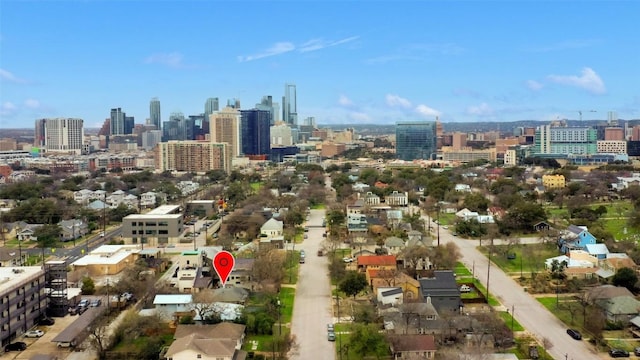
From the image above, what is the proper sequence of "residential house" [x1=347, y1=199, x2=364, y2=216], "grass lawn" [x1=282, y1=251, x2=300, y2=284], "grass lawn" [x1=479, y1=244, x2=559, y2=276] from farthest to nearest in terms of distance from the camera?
1. "residential house" [x1=347, y1=199, x2=364, y2=216]
2. "grass lawn" [x1=479, y1=244, x2=559, y2=276]
3. "grass lawn" [x1=282, y1=251, x2=300, y2=284]

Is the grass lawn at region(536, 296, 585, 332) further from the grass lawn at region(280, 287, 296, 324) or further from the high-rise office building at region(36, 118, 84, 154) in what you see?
the high-rise office building at region(36, 118, 84, 154)

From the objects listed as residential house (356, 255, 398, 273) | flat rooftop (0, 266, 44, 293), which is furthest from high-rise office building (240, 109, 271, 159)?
flat rooftop (0, 266, 44, 293)

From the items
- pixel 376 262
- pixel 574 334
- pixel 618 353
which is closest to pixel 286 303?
pixel 376 262

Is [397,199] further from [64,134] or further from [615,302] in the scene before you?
[64,134]

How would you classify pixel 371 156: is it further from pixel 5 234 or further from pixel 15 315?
pixel 15 315

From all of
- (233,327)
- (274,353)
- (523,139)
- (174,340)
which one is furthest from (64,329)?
(523,139)

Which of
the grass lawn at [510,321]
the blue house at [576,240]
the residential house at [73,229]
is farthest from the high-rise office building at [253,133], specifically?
the grass lawn at [510,321]
